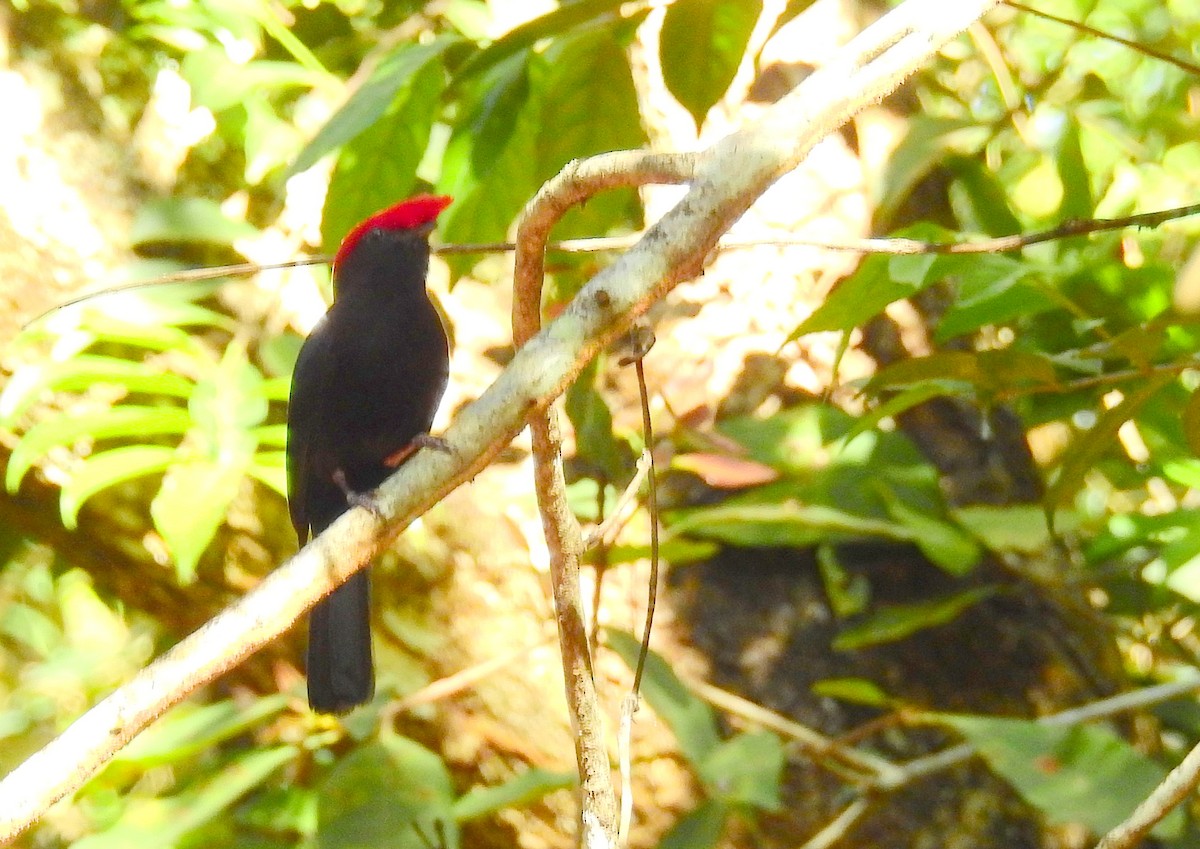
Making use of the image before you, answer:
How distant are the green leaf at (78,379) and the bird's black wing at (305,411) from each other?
0.65 ft

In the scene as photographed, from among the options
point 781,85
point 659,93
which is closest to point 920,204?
point 781,85

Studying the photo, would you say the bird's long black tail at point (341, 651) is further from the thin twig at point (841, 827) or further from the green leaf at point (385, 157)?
the thin twig at point (841, 827)

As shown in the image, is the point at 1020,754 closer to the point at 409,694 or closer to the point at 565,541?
the point at 565,541

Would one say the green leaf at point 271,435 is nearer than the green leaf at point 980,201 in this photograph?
Yes

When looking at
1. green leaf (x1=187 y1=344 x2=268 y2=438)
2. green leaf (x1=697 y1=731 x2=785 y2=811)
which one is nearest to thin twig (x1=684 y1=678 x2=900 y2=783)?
green leaf (x1=697 y1=731 x2=785 y2=811)

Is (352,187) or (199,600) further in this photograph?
(199,600)

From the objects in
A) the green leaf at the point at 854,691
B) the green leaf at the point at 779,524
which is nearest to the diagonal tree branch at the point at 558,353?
the green leaf at the point at 779,524

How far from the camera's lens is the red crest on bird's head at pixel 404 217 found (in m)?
2.09

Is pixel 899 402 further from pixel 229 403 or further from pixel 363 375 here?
pixel 229 403

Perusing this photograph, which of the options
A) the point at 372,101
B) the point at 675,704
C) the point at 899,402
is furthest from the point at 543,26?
the point at 675,704

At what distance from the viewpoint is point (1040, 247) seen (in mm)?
2334

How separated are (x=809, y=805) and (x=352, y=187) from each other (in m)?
1.42

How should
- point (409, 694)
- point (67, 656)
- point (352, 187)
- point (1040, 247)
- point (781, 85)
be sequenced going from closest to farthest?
point (352, 187) → point (409, 694) → point (1040, 247) → point (781, 85) → point (67, 656)

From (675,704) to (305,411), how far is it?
2.88 feet
